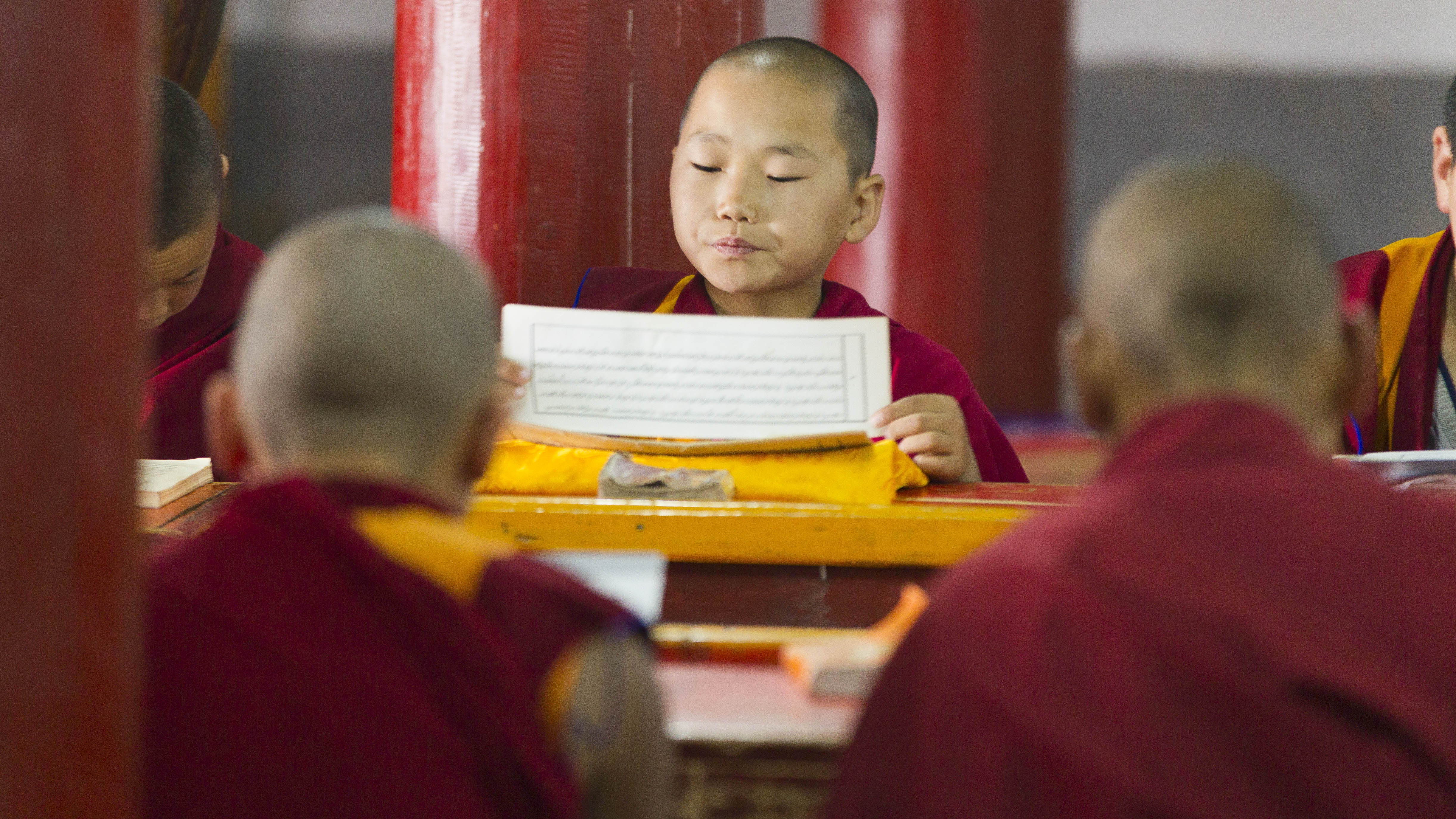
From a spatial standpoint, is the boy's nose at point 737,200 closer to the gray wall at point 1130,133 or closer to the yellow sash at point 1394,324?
the yellow sash at point 1394,324

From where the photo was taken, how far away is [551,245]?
2.32 metres

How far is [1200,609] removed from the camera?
84cm

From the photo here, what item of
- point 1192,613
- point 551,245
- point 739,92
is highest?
point 739,92

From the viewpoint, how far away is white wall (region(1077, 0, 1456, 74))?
19.2ft

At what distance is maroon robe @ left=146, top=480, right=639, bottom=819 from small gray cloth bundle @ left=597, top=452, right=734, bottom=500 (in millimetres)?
627

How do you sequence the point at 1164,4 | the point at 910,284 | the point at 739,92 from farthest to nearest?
the point at 1164,4
the point at 910,284
the point at 739,92

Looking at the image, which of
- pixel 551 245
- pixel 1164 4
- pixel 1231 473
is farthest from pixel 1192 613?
pixel 1164 4

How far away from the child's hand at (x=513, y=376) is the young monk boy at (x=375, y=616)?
25.0 inches

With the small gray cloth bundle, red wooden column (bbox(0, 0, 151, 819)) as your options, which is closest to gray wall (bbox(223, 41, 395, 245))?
the small gray cloth bundle

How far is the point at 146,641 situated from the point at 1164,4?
5.69m

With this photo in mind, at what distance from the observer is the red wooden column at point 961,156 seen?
466 centimetres

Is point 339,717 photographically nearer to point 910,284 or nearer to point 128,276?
point 128,276

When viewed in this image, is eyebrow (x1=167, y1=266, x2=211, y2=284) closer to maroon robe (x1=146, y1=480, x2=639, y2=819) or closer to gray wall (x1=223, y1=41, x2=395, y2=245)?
maroon robe (x1=146, y1=480, x2=639, y2=819)

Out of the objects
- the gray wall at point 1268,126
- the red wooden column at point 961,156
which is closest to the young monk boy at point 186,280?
the red wooden column at point 961,156
